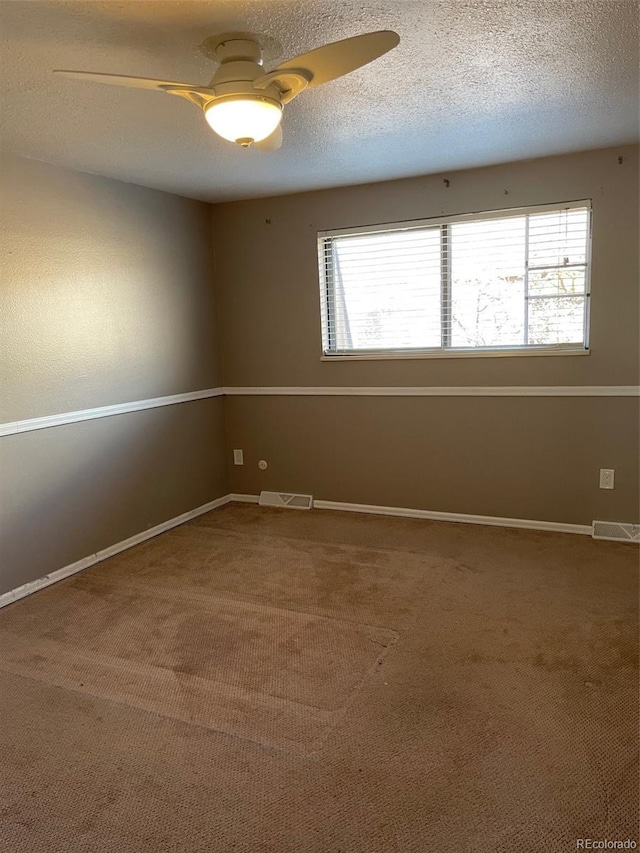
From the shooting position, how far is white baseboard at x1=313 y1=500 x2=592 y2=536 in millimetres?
3703

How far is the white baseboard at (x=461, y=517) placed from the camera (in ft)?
12.1

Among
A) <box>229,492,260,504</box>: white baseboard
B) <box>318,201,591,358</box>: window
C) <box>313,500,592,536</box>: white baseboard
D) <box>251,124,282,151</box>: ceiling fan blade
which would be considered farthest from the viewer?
<box>229,492,260,504</box>: white baseboard

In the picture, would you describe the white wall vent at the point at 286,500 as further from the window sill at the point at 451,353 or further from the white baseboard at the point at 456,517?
the window sill at the point at 451,353

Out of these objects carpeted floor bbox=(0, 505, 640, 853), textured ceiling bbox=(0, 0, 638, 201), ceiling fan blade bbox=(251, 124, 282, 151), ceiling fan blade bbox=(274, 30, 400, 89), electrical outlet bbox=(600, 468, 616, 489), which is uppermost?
textured ceiling bbox=(0, 0, 638, 201)

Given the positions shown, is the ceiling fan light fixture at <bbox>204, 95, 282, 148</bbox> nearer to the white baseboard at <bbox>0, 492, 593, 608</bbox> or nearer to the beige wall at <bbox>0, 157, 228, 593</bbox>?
the beige wall at <bbox>0, 157, 228, 593</bbox>

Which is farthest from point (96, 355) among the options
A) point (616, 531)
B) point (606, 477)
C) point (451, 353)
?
point (616, 531)

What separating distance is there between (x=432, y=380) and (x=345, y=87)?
2052 millimetres

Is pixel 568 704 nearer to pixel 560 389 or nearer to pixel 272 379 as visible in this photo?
pixel 560 389

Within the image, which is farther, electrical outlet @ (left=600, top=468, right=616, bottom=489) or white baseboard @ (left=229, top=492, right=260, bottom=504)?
white baseboard @ (left=229, top=492, right=260, bottom=504)

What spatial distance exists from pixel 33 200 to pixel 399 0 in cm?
219

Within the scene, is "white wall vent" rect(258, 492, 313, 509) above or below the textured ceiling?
below

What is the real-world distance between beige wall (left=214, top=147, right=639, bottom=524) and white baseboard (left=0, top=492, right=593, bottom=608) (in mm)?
58

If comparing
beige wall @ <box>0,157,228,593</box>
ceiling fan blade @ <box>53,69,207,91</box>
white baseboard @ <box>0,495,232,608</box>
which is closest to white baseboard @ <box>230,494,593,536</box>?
white baseboard @ <box>0,495,232,608</box>

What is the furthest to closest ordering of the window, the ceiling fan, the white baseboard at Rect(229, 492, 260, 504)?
the white baseboard at Rect(229, 492, 260, 504) < the window < the ceiling fan
